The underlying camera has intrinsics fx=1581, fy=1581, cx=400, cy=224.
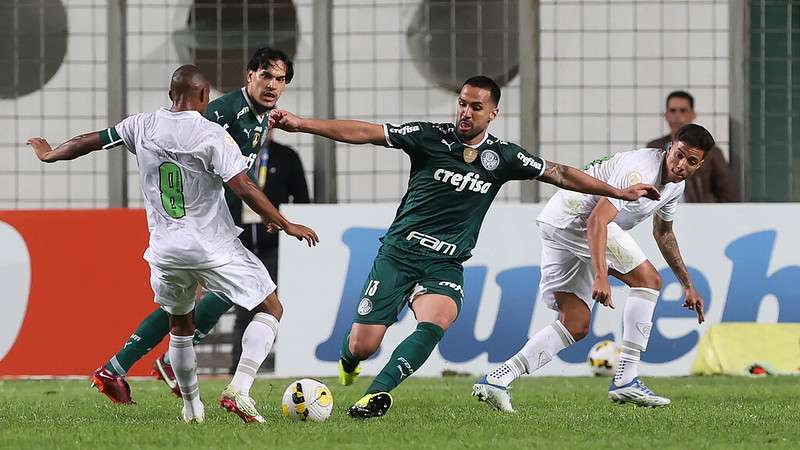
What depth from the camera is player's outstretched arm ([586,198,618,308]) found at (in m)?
8.35

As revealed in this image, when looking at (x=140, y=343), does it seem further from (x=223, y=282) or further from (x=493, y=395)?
(x=493, y=395)

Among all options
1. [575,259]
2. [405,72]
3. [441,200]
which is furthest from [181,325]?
[405,72]

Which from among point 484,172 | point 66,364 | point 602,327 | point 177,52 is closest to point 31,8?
point 177,52

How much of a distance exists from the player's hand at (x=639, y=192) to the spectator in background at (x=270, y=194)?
491 cm

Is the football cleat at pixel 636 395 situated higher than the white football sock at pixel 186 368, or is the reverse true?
the white football sock at pixel 186 368

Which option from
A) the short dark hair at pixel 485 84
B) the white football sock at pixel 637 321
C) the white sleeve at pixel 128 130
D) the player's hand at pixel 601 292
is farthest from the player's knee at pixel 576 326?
the white sleeve at pixel 128 130

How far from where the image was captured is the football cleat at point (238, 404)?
293 inches

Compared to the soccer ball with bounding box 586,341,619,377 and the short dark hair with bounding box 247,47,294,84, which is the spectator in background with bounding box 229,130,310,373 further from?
the short dark hair with bounding box 247,47,294,84

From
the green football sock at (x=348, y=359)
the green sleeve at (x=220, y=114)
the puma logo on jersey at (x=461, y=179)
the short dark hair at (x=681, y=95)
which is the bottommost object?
the green football sock at (x=348, y=359)

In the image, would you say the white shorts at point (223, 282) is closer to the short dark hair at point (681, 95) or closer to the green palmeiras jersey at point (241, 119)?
the green palmeiras jersey at point (241, 119)

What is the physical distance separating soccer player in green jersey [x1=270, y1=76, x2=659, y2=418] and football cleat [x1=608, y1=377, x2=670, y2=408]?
4.63 ft

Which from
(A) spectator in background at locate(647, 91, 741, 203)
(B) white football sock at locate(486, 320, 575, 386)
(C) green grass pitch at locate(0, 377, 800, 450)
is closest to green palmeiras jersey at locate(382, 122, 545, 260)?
(B) white football sock at locate(486, 320, 575, 386)

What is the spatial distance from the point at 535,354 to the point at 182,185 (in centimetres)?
252

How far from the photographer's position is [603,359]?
11.9 meters
